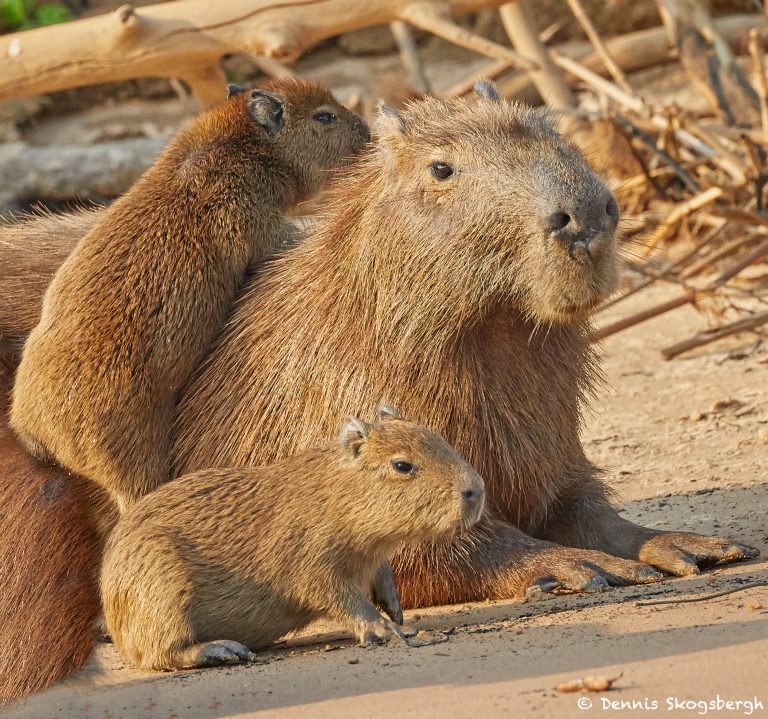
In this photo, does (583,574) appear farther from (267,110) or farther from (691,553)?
(267,110)

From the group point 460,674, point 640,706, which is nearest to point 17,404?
point 460,674

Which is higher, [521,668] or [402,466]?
[402,466]

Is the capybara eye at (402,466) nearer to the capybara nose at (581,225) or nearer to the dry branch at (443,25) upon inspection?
the capybara nose at (581,225)

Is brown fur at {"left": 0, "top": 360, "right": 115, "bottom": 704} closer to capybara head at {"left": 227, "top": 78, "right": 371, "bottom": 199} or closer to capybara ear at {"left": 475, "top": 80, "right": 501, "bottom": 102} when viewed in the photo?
capybara head at {"left": 227, "top": 78, "right": 371, "bottom": 199}

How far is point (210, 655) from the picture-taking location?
4078mm

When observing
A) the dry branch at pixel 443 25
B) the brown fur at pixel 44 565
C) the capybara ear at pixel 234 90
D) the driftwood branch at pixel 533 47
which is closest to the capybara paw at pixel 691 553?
the brown fur at pixel 44 565

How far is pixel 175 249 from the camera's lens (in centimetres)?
485

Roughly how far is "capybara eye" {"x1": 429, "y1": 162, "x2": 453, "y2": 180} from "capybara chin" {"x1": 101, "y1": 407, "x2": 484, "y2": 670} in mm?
886

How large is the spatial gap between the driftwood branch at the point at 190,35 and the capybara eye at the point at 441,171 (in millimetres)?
2461

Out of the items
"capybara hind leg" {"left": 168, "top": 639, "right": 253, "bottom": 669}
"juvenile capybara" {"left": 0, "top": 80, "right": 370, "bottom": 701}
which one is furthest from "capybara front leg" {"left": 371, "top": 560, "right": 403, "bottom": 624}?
"capybara hind leg" {"left": 168, "top": 639, "right": 253, "bottom": 669}

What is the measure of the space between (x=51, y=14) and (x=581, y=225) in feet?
32.6

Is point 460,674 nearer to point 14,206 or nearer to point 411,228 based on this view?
point 411,228

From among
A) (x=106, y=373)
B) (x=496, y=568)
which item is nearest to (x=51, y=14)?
(x=106, y=373)

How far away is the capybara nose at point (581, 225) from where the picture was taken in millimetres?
4336
